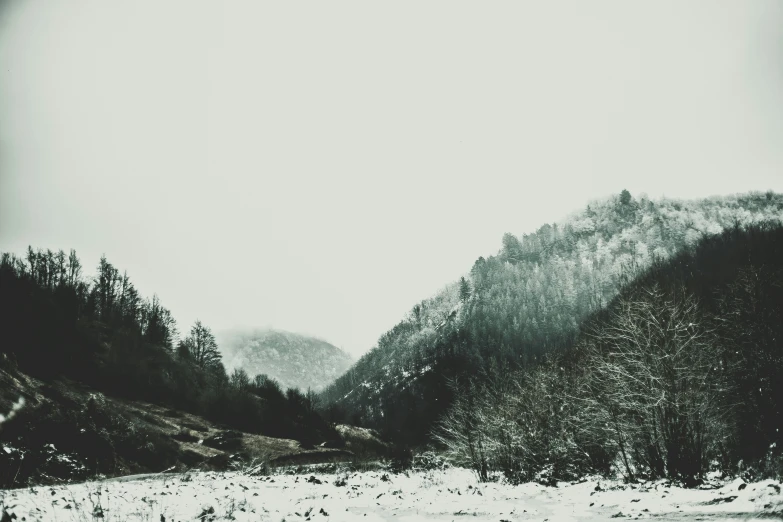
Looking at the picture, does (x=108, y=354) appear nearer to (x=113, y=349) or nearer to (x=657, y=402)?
(x=113, y=349)

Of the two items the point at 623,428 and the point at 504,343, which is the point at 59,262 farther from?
the point at 504,343

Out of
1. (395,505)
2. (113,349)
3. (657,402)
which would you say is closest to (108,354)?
(113,349)

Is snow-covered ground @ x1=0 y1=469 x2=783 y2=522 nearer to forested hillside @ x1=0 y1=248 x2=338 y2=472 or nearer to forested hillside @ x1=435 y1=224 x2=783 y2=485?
forested hillside @ x1=435 y1=224 x2=783 y2=485

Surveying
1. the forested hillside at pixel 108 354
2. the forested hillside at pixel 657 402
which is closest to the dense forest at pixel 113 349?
the forested hillside at pixel 108 354

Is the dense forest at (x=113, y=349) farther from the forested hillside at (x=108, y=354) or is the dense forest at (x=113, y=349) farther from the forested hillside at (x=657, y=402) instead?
the forested hillside at (x=657, y=402)

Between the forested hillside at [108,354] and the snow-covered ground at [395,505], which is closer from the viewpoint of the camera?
the snow-covered ground at [395,505]

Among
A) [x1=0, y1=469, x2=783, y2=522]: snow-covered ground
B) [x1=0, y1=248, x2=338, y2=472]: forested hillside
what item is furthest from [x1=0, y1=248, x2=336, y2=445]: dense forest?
[x1=0, y1=469, x2=783, y2=522]: snow-covered ground

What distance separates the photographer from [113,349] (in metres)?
61.3

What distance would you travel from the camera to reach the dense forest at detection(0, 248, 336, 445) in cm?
4666

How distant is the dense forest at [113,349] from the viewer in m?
46.7

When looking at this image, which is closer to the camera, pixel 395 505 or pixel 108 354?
pixel 395 505

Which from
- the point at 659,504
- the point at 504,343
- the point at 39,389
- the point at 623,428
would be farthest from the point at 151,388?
the point at 504,343

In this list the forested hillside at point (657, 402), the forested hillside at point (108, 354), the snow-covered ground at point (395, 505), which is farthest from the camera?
the forested hillside at point (108, 354)

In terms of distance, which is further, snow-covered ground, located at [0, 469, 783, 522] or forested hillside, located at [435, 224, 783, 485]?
forested hillside, located at [435, 224, 783, 485]
